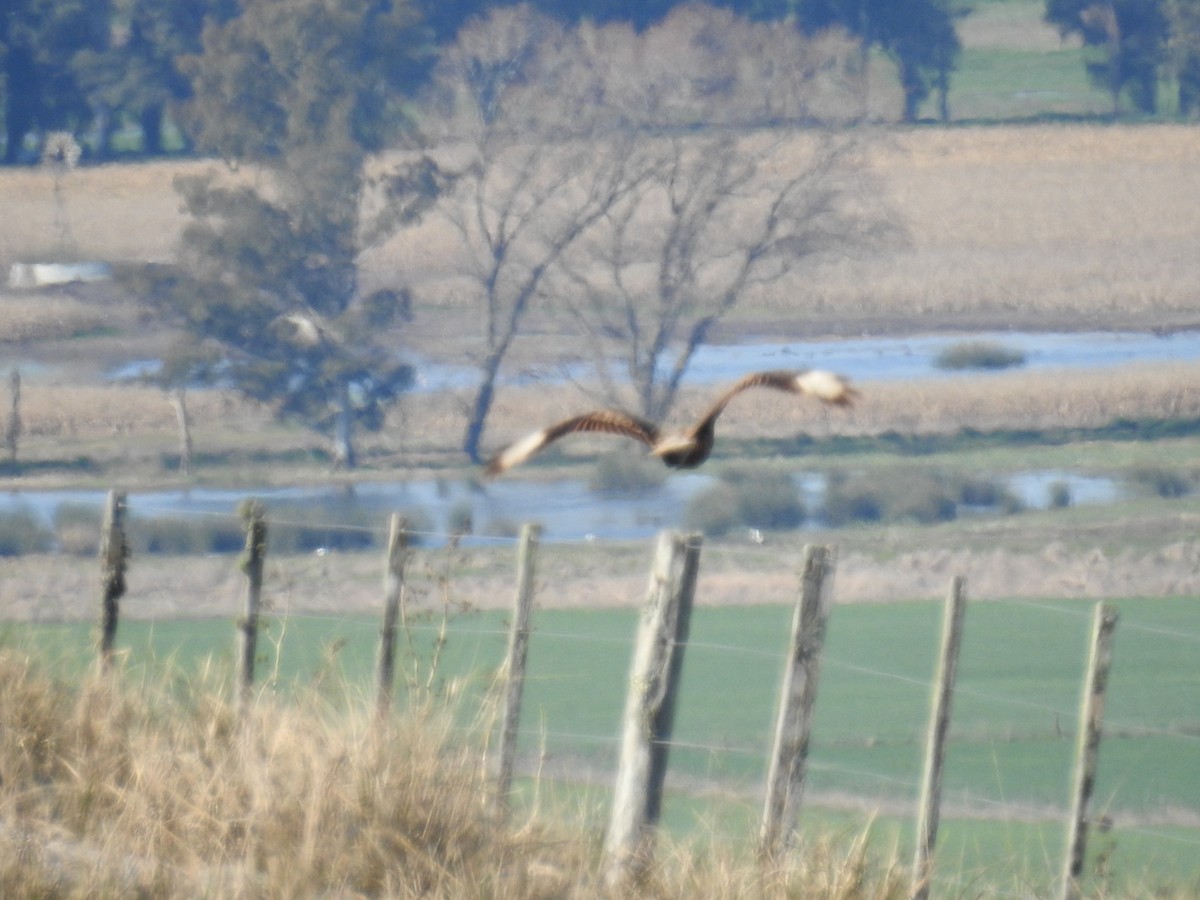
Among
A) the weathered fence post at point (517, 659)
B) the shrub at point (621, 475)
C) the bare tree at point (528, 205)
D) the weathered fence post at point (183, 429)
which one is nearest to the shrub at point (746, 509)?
the shrub at point (621, 475)

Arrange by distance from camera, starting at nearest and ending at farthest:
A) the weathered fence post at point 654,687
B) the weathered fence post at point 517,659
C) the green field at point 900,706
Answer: the weathered fence post at point 654,687, the weathered fence post at point 517,659, the green field at point 900,706

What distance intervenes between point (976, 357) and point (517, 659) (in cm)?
3793

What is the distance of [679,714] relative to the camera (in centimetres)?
1775

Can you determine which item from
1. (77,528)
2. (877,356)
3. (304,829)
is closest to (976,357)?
(877,356)

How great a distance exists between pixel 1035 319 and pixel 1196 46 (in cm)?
1626

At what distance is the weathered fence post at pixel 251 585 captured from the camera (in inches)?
231

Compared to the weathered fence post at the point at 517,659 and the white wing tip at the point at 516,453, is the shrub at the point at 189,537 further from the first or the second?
the white wing tip at the point at 516,453

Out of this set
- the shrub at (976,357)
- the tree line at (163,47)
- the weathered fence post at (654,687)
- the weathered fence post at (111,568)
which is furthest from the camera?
the tree line at (163,47)

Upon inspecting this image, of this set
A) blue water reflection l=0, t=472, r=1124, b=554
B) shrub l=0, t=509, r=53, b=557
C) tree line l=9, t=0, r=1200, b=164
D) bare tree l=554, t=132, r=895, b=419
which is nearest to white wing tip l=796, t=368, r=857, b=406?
shrub l=0, t=509, r=53, b=557

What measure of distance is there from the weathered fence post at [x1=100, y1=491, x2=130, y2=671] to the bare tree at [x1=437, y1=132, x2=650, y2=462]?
113ft

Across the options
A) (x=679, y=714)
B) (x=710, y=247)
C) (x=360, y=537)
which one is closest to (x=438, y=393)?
(x=710, y=247)

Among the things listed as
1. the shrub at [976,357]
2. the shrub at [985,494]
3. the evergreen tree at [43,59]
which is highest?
the evergreen tree at [43,59]

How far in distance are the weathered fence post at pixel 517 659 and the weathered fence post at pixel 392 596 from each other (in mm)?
401

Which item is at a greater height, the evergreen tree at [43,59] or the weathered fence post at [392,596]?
the evergreen tree at [43,59]
